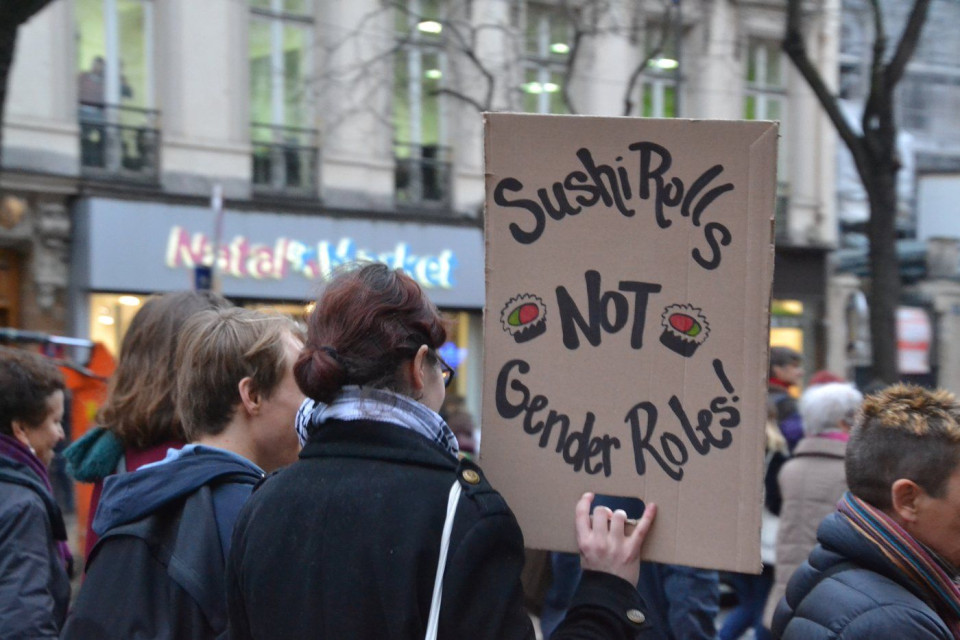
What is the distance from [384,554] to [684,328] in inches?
25.5

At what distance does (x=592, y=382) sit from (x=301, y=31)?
1590cm

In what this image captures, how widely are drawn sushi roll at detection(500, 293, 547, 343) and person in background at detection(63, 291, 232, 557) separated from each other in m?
1.13

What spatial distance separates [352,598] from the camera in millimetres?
1968

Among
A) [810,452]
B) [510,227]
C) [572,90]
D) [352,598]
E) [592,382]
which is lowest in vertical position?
[810,452]

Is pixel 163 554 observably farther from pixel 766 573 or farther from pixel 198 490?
pixel 766 573

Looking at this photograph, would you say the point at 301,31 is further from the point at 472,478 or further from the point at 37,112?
the point at 472,478

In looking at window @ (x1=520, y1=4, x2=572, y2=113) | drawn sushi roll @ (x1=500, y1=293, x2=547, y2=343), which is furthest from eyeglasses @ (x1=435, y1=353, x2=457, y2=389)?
window @ (x1=520, y1=4, x2=572, y2=113)

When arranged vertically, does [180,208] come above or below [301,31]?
below

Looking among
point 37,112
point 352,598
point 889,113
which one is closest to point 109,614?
point 352,598

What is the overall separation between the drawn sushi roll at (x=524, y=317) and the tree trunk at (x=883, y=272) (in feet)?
28.5

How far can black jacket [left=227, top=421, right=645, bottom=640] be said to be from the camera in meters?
1.92

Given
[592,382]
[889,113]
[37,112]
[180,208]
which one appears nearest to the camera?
[592,382]

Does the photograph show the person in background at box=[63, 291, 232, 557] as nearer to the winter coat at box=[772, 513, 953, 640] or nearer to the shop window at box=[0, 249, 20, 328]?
the winter coat at box=[772, 513, 953, 640]

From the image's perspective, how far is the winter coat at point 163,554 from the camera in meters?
2.43
